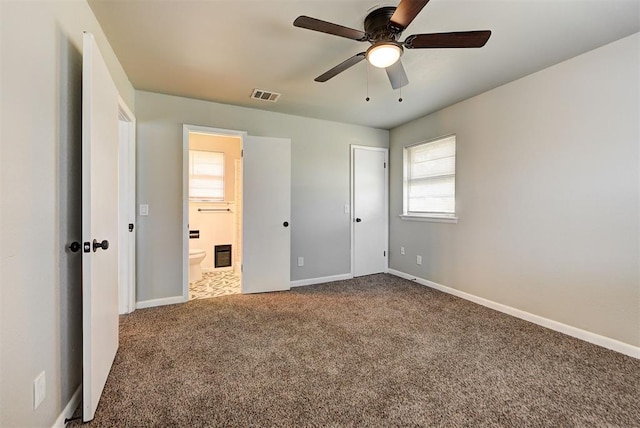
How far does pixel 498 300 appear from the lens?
3.10 meters

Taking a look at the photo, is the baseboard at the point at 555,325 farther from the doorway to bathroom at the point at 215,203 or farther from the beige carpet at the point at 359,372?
the doorway to bathroom at the point at 215,203

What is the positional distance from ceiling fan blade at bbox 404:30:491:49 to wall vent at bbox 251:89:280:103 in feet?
6.05

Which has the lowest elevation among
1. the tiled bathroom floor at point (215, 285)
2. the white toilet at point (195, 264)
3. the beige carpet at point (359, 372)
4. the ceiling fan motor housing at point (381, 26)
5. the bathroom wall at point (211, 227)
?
the beige carpet at point (359, 372)

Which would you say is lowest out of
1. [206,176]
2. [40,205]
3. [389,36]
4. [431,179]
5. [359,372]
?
[359,372]

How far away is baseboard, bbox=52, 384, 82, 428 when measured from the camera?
138 centimetres

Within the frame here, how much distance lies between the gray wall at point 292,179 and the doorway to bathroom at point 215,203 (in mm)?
1280

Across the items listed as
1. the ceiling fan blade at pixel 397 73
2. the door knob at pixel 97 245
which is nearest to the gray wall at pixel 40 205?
the door knob at pixel 97 245

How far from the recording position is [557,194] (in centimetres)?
259

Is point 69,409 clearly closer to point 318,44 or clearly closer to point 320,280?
point 318,44

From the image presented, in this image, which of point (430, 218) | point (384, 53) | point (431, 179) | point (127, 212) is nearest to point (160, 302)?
point (127, 212)

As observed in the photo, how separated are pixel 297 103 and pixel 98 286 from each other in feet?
9.24

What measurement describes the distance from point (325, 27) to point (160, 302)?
10.5 ft

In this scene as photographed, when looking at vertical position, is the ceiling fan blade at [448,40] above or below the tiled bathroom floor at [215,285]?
above

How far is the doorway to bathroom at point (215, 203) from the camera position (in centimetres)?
486
